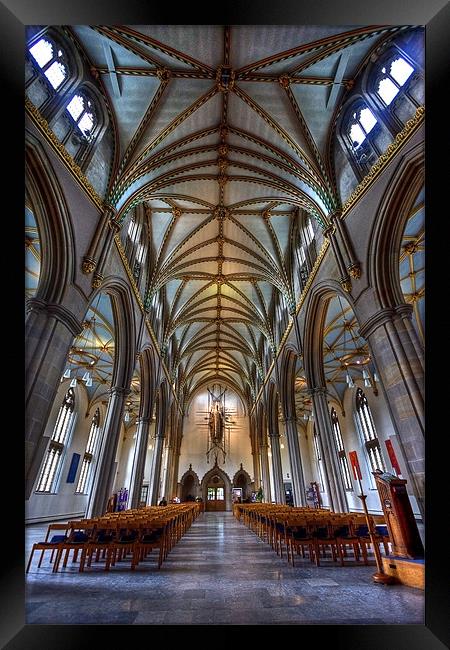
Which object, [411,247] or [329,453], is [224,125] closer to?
[411,247]

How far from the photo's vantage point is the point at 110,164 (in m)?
10.8

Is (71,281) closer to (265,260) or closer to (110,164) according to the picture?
(110,164)

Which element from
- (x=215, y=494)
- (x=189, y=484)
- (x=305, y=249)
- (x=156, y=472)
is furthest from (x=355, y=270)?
(x=189, y=484)

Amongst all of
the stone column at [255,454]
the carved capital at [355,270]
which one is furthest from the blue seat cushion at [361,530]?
the stone column at [255,454]

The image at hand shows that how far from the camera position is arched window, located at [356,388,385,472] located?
68.0ft

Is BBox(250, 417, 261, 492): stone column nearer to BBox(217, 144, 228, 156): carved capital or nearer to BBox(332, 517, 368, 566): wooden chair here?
BBox(332, 517, 368, 566): wooden chair

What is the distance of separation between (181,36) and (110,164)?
418 centimetres

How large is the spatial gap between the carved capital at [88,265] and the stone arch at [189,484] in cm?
2706

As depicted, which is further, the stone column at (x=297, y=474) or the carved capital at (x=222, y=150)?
the stone column at (x=297, y=474)

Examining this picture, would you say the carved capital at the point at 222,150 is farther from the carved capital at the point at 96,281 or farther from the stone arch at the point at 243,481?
the stone arch at the point at 243,481

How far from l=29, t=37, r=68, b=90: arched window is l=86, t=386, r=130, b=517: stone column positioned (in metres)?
9.73

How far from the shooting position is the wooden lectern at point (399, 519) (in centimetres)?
509

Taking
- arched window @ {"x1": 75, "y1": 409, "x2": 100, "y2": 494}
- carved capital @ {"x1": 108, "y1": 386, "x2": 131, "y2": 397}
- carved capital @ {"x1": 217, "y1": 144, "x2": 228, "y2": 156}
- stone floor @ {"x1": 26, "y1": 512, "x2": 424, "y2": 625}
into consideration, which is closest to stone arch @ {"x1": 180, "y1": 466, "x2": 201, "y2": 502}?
arched window @ {"x1": 75, "y1": 409, "x2": 100, "y2": 494}
